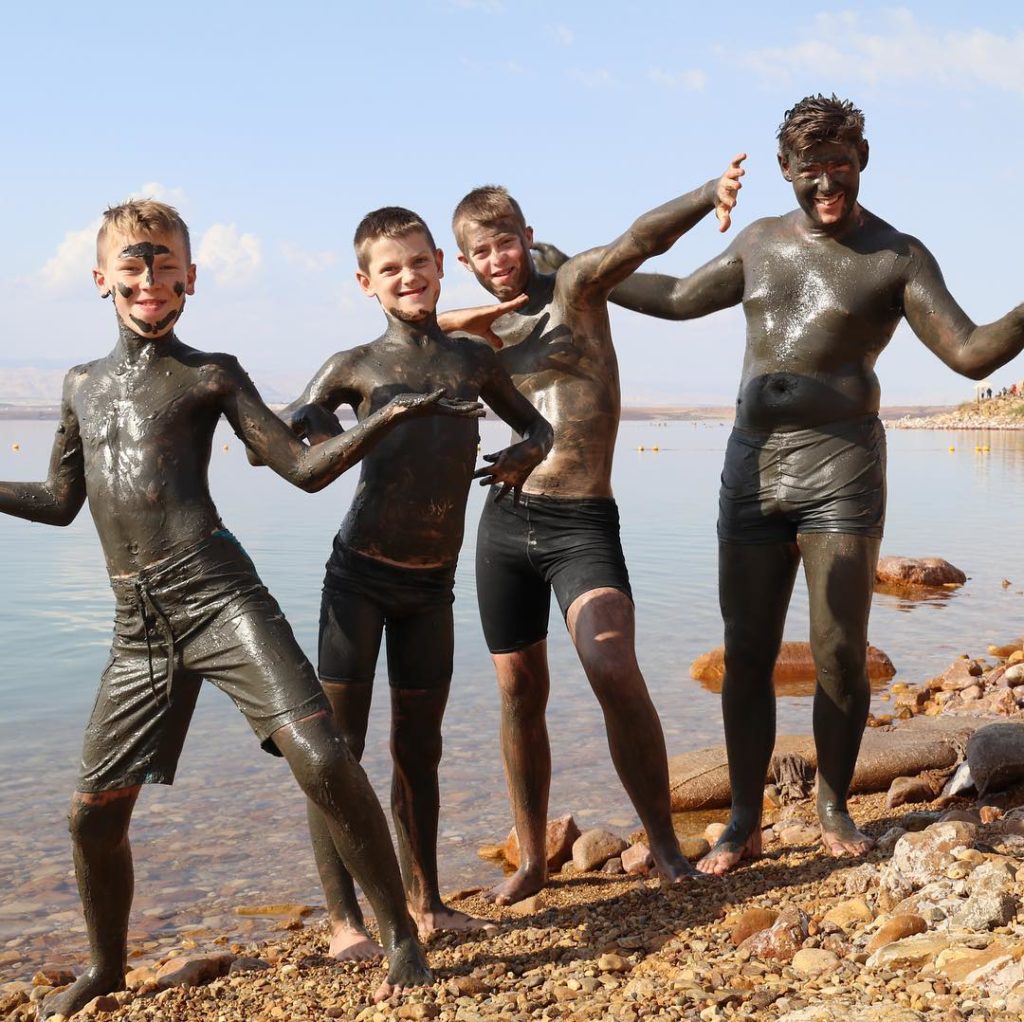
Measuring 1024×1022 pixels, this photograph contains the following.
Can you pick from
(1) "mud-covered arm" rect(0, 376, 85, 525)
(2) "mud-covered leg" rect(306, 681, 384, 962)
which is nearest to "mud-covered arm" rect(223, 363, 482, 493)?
→ (1) "mud-covered arm" rect(0, 376, 85, 525)

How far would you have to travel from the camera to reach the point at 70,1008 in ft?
14.0

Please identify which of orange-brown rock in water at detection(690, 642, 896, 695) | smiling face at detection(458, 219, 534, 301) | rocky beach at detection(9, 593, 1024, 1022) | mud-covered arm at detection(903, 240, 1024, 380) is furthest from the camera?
orange-brown rock in water at detection(690, 642, 896, 695)

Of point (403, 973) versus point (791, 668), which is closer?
point (403, 973)

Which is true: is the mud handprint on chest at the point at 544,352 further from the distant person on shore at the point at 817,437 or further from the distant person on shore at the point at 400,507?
the distant person on shore at the point at 817,437

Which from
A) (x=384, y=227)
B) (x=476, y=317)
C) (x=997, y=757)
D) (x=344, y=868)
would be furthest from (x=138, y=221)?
(x=997, y=757)

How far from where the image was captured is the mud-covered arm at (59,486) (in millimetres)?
4281

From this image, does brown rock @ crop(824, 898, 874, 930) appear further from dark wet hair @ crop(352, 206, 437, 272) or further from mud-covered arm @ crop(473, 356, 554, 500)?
dark wet hair @ crop(352, 206, 437, 272)

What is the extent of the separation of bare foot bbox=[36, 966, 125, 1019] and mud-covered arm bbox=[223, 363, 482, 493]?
5.65ft

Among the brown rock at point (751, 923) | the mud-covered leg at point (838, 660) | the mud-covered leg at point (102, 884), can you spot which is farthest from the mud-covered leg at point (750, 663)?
the mud-covered leg at point (102, 884)

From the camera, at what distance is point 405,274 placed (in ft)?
14.9

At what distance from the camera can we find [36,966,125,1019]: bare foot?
4266mm

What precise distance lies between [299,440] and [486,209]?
155 centimetres

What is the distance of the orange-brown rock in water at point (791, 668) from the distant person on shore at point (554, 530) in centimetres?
553

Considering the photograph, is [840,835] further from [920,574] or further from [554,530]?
[920,574]
